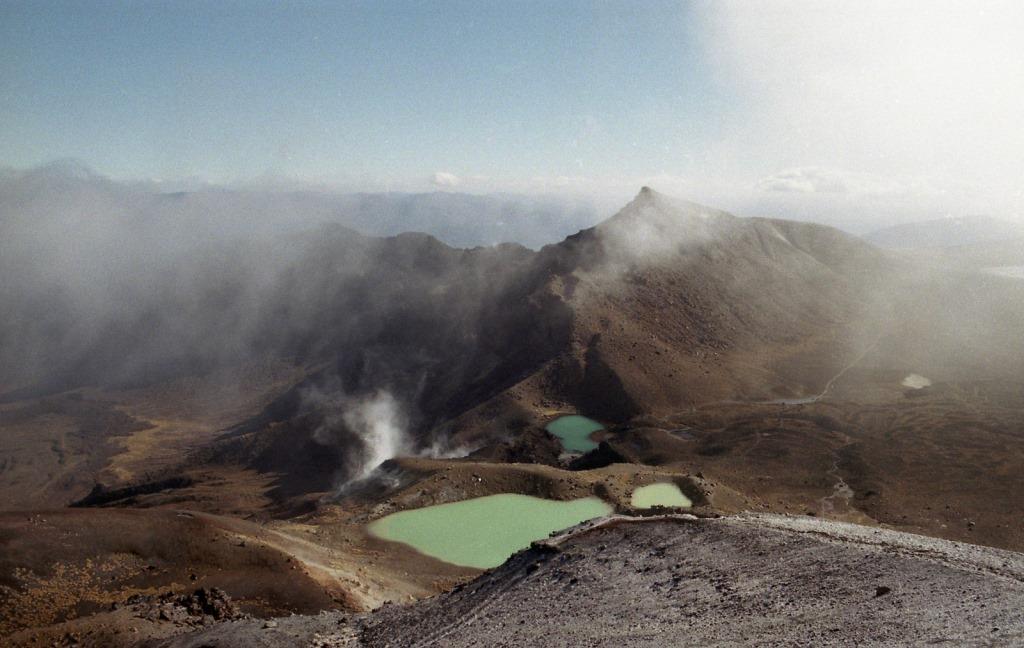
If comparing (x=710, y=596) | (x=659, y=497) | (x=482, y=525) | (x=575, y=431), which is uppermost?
(x=710, y=596)

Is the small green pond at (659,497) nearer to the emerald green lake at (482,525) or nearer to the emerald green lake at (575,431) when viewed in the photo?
the emerald green lake at (482,525)

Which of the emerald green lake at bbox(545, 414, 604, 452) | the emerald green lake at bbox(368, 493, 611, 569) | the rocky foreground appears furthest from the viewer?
the emerald green lake at bbox(545, 414, 604, 452)

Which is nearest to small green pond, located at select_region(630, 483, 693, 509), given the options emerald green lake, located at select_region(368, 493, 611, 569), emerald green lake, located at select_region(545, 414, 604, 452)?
emerald green lake, located at select_region(368, 493, 611, 569)

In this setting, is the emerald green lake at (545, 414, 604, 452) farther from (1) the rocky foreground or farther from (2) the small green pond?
(1) the rocky foreground

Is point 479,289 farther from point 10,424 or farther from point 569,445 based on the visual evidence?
point 10,424

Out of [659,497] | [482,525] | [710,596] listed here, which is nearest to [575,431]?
[659,497]

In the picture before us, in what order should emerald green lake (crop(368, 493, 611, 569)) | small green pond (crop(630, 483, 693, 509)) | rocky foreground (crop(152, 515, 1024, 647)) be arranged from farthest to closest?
small green pond (crop(630, 483, 693, 509)) < emerald green lake (crop(368, 493, 611, 569)) < rocky foreground (crop(152, 515, 1024, 647))

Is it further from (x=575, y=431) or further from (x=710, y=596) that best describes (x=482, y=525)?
(x=575, y=431)
